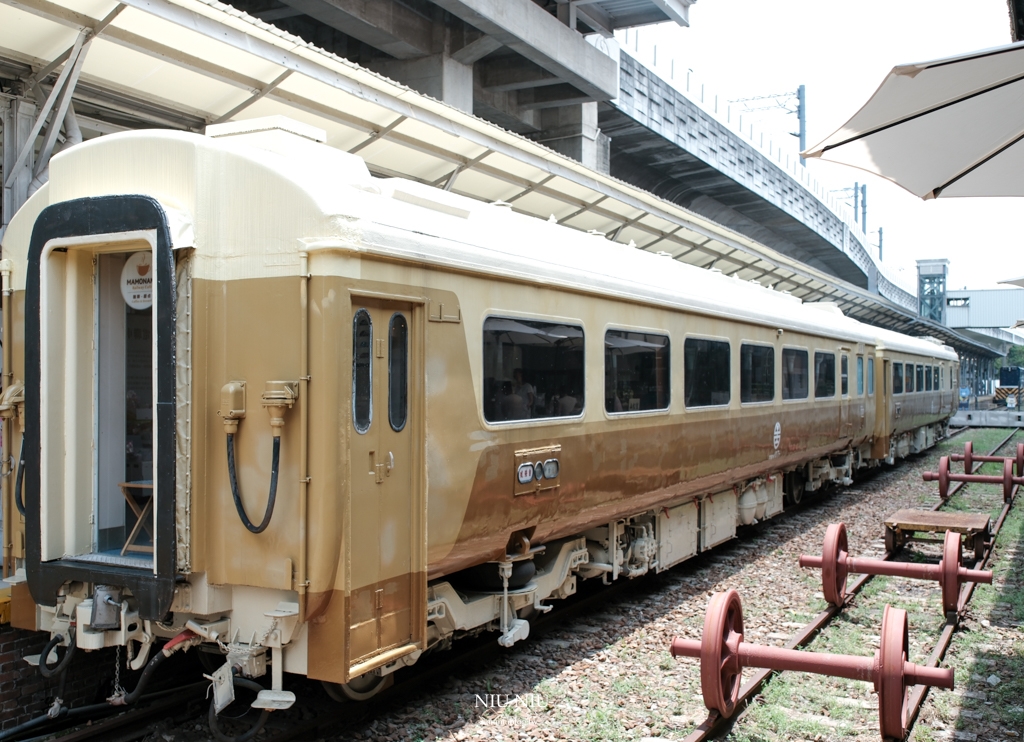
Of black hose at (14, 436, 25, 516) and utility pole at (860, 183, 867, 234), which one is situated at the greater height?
utility pole at (860, 183, 867, 234)

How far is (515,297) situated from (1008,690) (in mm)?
4350

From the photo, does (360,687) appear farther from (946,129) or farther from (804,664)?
(946,129)

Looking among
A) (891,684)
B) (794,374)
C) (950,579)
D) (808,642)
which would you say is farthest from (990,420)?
(891,684)

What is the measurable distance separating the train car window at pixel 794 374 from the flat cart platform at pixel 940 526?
209cm

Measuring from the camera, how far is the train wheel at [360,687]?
17.8ft

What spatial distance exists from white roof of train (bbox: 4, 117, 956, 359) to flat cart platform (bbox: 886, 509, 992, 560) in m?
6.04

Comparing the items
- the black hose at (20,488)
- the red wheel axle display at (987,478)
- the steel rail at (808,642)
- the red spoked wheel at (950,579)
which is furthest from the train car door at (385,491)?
the red wheel axle display at (987,478)

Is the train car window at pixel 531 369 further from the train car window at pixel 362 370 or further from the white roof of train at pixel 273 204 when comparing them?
the train car window at pixel 362 370

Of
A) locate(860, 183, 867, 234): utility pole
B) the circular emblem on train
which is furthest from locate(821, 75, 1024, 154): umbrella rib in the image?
locate(860, 183, 867, 234): utility pole

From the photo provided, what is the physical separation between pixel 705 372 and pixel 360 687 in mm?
5051

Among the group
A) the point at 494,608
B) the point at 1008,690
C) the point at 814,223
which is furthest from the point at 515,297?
the point at 814,223

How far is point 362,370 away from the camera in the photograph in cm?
498

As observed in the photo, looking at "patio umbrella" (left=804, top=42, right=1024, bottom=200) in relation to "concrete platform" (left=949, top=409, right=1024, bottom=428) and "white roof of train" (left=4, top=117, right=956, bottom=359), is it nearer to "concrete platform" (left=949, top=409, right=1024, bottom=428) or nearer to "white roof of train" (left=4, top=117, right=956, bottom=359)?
"white roof of train" (left=4, top=117, right=956, bottom=359)

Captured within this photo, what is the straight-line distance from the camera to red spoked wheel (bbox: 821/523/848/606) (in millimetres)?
8016
